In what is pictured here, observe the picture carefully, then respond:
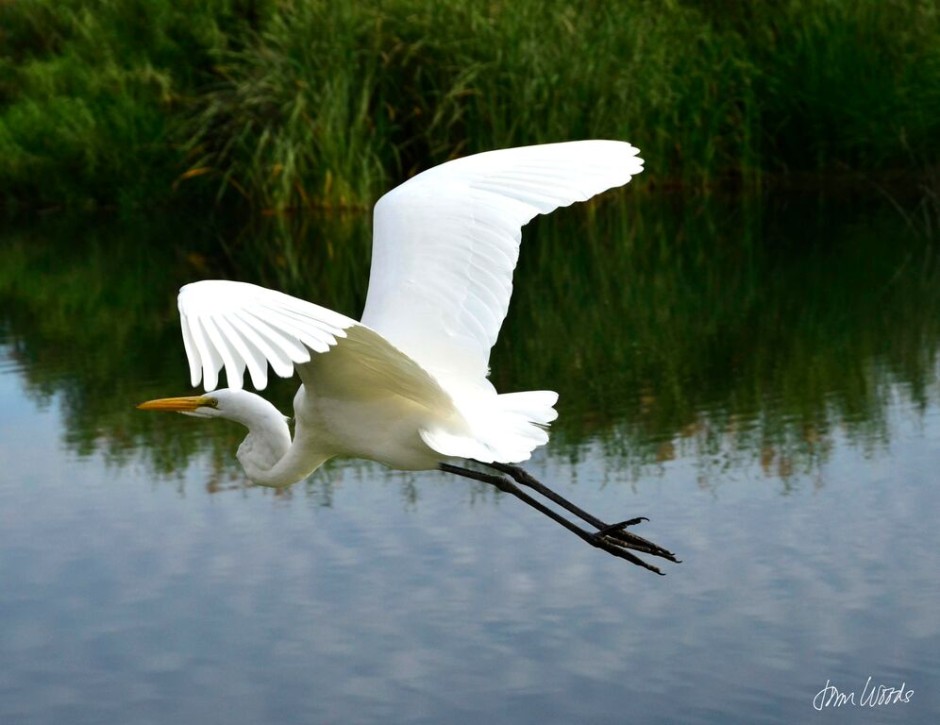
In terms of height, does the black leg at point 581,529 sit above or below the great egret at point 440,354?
below

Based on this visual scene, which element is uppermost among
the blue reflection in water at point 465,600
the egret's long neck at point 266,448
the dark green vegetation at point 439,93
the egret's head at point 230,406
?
the dark green vegetation at point 439,93

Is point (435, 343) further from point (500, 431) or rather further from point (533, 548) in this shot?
point (533, 548)

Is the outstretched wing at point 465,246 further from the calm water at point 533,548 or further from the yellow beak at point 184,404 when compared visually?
the calm water at point 533,548

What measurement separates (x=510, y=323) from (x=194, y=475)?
3683mm

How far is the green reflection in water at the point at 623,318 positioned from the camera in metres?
8.41

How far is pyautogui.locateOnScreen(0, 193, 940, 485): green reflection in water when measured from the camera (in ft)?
27.6

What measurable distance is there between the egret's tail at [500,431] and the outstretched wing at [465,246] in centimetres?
25

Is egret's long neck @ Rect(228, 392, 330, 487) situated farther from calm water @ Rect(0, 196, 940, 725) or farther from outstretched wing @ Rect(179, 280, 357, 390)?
outstretched wing @ Rect(179, 280, 357, 390)

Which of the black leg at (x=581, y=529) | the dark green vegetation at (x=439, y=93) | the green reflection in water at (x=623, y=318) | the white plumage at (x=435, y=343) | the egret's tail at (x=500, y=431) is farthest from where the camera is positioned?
the dark green vegetation at (x=439, y=93)

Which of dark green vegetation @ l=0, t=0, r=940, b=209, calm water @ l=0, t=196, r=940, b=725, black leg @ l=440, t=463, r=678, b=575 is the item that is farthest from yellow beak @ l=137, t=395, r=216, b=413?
dark green vegetation @ l=0, t=0, r=940, b=209

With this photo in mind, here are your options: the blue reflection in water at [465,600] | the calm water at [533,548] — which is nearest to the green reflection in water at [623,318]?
the calm water at [533,548]

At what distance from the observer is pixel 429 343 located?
460 cm
